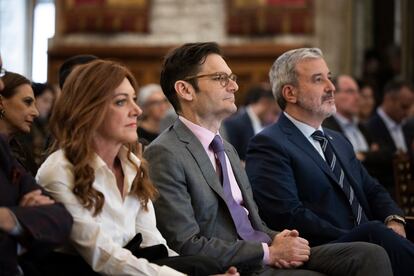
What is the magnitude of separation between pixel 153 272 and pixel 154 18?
964 cm

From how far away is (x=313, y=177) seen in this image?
14.8 feet

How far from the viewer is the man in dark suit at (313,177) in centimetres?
433

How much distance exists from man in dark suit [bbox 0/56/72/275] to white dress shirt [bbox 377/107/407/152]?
5.70 meters

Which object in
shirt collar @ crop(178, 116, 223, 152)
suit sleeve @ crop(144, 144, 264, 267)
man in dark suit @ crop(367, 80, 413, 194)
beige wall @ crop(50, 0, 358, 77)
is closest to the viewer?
suit sleeve @ crop(144, 144, 264, 267)

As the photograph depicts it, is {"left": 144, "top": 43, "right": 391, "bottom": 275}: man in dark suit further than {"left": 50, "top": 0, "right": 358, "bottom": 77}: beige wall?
No

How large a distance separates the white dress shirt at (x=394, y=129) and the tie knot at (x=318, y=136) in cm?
370

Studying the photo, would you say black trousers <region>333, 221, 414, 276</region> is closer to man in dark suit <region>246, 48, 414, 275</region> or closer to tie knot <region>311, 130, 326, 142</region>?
man in dark suit <region>246, 48, 414, 275</region>

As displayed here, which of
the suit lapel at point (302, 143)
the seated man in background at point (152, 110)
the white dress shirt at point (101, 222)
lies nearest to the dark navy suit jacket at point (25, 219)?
the white dress shirt at point (101, 222)

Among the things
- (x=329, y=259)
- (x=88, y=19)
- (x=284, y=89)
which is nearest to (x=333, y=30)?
(x=88, y=19)

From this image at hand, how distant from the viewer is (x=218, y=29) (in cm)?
1247

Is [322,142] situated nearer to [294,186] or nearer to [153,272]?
[294,186]

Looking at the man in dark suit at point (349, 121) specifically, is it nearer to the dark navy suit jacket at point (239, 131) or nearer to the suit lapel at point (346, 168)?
the dark navy suit jacket at point (239, 131)

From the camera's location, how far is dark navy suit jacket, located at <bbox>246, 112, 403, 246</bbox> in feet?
14.3

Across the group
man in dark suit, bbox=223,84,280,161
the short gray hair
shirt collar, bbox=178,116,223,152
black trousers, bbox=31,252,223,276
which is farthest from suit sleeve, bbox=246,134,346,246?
man in dark suit, bbox=223,84,280,161
